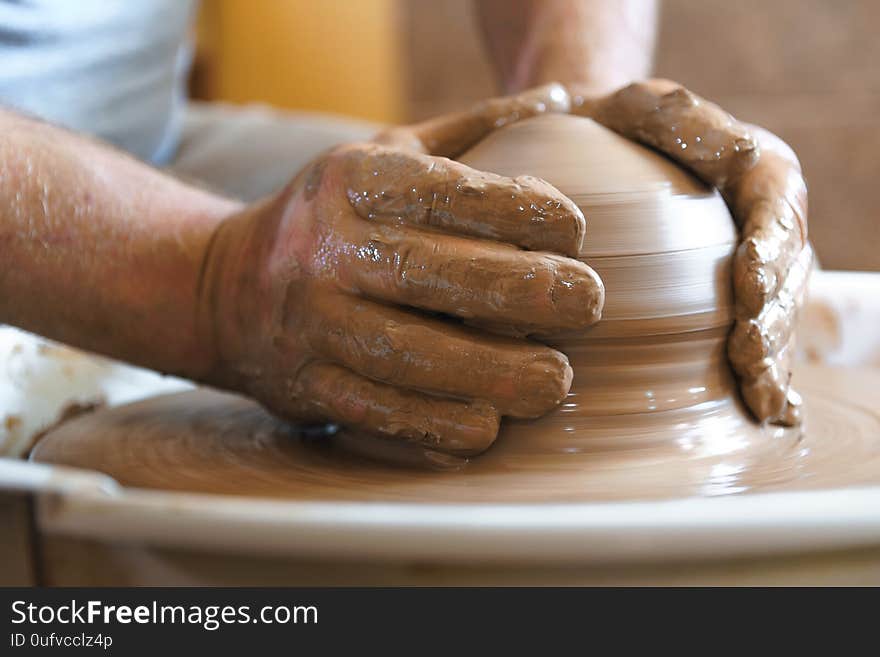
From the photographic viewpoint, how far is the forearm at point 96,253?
37.1 inches

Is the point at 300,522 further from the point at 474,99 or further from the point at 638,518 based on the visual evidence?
the point at 474,99

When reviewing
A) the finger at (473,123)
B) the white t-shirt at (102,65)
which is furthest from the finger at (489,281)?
the white t-shirt at (102,65)

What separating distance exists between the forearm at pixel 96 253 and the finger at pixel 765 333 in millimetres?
493

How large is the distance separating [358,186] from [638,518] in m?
0.38

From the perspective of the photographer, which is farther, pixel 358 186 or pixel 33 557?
pixel 358 186

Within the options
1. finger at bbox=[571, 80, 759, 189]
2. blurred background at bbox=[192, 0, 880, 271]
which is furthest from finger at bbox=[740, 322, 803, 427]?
blurred background at bbox=[192, 0, 880, 271]

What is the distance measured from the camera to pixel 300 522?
0.52 m

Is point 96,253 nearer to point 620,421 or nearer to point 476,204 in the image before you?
point 476,204

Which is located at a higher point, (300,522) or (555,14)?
(555,14)

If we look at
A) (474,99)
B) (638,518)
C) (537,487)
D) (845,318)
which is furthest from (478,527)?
(474,99)

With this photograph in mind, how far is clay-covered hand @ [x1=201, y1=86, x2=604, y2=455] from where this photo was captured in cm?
75

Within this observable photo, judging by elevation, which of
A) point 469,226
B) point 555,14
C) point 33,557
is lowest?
point 33,557

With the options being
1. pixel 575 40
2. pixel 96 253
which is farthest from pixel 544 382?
pixel 575 40

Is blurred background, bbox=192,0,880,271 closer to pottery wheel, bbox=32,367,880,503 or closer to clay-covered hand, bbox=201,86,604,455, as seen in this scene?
pottery wheel, bbox=32,367,880,503
